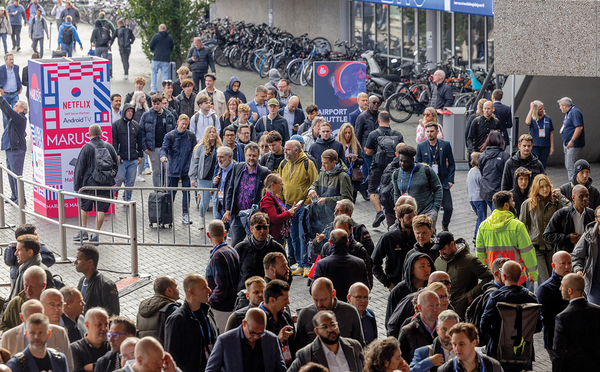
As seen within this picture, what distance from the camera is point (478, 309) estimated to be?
7016mm

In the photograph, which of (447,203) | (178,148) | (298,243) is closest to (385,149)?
(447,203)

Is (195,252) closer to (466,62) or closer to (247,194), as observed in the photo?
(247,194)

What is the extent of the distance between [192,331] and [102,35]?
19643 mm

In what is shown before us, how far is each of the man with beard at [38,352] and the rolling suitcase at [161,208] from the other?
6695mm

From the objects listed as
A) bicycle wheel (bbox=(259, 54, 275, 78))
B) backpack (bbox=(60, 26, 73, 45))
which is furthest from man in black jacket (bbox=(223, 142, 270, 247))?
backpack (bbox=(60, 26, 73, 45))

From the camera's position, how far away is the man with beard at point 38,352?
18.8ft

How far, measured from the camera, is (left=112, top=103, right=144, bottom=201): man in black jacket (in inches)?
529

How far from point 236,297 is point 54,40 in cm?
2932

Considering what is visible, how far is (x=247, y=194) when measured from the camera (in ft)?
34.5

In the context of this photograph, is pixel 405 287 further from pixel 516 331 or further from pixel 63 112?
pixel 63 112

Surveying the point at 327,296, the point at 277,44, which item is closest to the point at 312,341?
the point at 327,296

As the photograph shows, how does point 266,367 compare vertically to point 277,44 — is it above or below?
below

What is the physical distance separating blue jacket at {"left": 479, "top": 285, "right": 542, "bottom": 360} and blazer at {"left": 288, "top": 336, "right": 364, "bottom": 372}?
1234mm

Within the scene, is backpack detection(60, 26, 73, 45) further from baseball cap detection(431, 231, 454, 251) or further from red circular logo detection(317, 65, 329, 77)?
baseball cap detection(431, 231, 454, 251)
